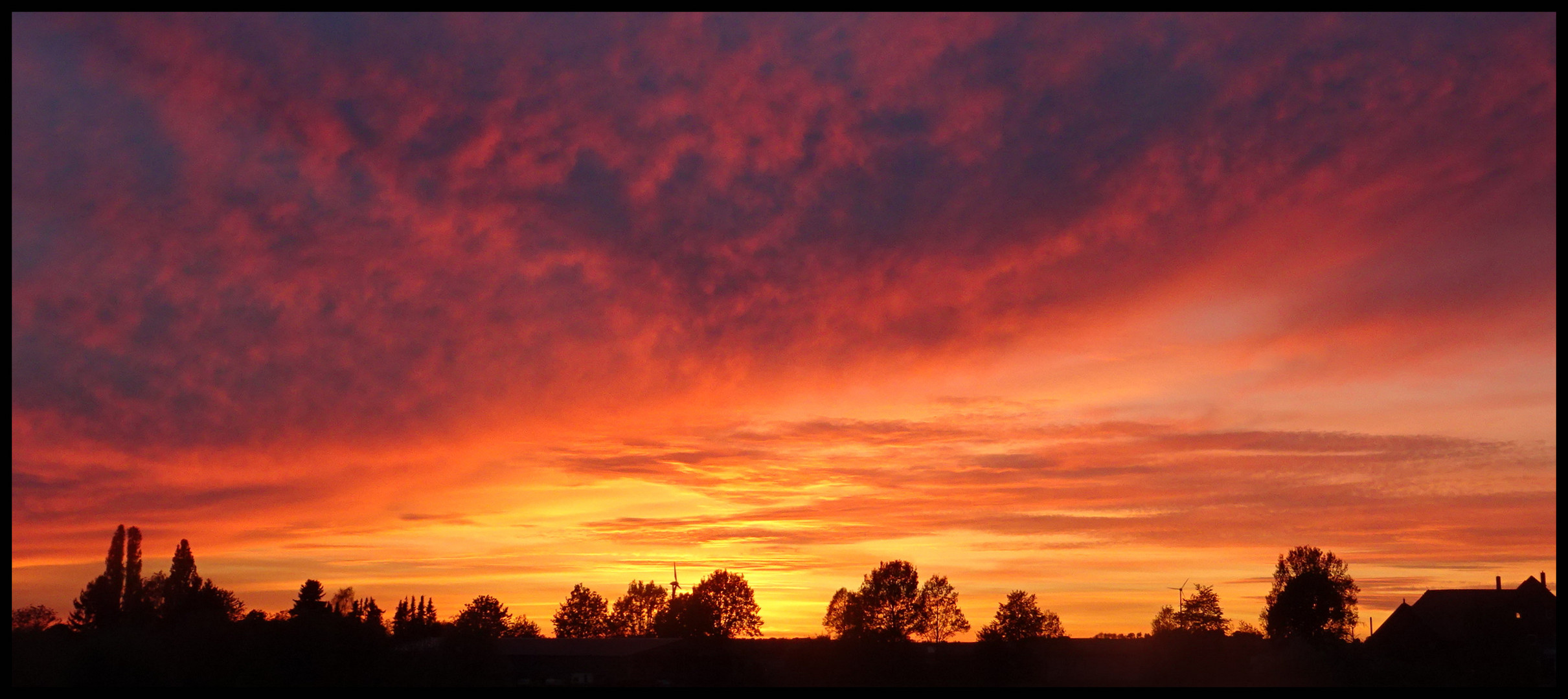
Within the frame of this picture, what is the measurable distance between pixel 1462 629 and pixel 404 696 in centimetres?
9261

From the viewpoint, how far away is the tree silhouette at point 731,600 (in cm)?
15100

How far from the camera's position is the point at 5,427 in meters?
23.5

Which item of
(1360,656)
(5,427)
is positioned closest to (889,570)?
(1360,656)

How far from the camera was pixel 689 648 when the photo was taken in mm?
87562

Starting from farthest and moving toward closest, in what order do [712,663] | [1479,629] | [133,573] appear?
[133,573] < [1479,629] < [712,663]

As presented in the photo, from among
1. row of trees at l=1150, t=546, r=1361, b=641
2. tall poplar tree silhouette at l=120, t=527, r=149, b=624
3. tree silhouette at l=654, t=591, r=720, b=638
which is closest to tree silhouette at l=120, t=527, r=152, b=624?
tall poplar tree silhouette at l=120, t=527, r=149, b=624

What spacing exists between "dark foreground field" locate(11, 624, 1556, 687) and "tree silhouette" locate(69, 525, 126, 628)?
66.3ft

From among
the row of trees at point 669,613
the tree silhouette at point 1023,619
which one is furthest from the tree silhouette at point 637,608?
the tree silhouette at point 1023,619

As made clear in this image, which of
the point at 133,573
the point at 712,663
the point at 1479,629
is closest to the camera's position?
the point at 712,663

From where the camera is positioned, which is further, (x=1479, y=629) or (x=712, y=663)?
(x=1479, y=629)

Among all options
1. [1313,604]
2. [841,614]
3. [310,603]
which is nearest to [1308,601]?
[1313,604]

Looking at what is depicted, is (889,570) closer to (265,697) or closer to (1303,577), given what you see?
(1303,577)

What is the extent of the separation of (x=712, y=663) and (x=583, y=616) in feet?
305

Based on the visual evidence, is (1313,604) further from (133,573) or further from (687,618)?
(133,573)
